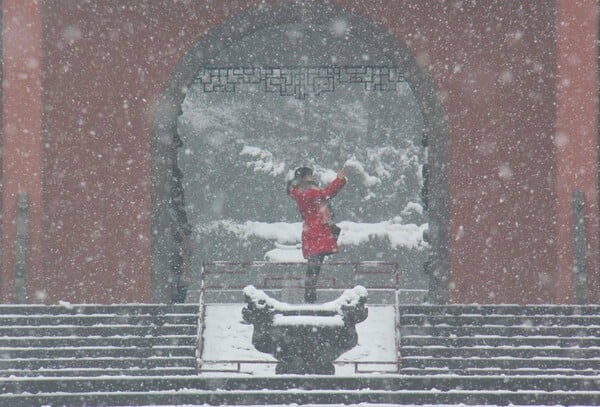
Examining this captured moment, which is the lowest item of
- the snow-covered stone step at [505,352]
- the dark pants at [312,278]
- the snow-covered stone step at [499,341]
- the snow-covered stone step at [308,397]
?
the snow-covered stone step at [308,397]

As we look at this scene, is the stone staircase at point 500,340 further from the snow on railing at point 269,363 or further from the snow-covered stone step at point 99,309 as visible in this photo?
the snow-covered stone step at point 99,309

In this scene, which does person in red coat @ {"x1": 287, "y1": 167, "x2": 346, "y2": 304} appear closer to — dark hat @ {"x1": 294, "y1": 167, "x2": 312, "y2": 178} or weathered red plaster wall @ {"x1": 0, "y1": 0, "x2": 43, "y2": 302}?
dark hat @ {"x1": 294, "y1": 167, "x2": 312, "y2": 178}

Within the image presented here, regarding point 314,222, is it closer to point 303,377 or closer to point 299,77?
point 303,377

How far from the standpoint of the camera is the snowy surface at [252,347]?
32.2 feet

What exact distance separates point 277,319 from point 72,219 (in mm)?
3991

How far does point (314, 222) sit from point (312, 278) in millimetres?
580

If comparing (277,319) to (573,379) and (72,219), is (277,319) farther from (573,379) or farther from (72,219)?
(72,219)

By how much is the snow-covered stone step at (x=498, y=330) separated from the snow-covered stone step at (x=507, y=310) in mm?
321

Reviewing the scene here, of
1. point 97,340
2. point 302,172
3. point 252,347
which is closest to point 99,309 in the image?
point 97,340

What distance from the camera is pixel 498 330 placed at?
33.8ft

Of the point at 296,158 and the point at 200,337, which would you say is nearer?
the point at 200,337

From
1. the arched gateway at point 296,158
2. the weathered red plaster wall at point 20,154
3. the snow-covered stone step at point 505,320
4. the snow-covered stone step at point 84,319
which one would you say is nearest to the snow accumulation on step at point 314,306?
the snow-covered stone step at point 505,320

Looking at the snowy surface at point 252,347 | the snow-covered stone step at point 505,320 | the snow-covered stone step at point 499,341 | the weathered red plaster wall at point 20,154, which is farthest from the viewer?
the weathered red plaster wall at point 20,154

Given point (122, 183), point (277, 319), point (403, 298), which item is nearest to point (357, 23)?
point (122, 183)
